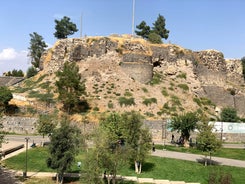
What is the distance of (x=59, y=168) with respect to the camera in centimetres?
1928

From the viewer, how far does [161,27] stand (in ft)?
229

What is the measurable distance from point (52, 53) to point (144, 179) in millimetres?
38305

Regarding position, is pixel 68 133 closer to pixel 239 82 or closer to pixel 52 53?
pixel 52 53

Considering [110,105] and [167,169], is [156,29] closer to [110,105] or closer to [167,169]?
[110,105]

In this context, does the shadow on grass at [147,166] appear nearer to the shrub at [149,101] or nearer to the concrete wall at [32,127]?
the concrete wall at [32,127]

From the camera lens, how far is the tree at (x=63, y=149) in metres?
19.5

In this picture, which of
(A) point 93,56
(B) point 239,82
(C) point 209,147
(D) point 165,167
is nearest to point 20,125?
(A) point 93,56

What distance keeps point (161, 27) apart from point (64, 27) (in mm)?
22285

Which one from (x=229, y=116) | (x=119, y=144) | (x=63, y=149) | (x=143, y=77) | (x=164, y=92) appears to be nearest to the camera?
(x=63, y=149)

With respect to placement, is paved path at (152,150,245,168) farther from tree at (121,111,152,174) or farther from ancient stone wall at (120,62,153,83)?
ancient stone wall at (120,62,153,83)

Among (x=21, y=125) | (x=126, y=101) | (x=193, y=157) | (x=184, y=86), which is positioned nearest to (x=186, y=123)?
(x=193, y=157)

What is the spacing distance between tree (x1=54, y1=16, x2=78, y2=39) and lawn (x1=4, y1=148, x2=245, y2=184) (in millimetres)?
42840

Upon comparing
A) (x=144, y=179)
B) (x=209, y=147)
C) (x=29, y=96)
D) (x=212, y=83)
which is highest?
(x=212, y=83)

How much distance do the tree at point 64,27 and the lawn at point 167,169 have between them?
42.8 m
